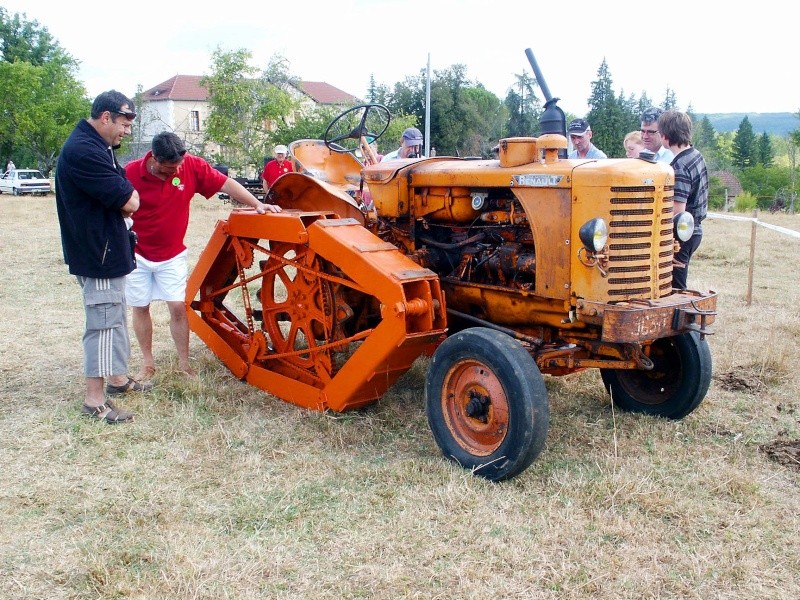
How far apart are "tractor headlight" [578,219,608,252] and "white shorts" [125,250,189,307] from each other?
2.98m

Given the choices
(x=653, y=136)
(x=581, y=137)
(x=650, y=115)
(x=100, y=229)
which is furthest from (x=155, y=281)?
(x=650, y=115)

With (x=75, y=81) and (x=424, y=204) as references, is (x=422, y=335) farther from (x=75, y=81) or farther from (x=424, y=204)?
(x=75, y=81)

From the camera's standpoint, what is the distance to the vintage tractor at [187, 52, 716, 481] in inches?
143

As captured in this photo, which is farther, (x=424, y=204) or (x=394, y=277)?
(x=424, y=204)

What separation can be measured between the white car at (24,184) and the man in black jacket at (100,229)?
93.4ft

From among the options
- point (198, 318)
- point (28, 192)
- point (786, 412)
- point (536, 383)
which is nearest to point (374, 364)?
point (536, 383)

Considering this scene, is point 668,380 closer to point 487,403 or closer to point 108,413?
point 487,403

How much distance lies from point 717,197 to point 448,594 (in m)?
59.4

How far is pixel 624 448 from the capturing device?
4.08 meters

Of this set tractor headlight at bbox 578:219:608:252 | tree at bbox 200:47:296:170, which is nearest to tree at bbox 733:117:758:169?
tree at bbox 200:47:296:170

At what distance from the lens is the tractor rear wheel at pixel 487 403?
11.5 ft

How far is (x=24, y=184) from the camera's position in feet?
96.8

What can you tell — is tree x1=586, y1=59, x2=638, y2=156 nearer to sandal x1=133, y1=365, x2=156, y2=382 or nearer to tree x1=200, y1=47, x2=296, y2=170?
tree x1=200, y1=47, x2=296, y2=170

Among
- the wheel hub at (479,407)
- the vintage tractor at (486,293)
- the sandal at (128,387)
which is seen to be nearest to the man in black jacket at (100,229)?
the sandal at (128,387)
